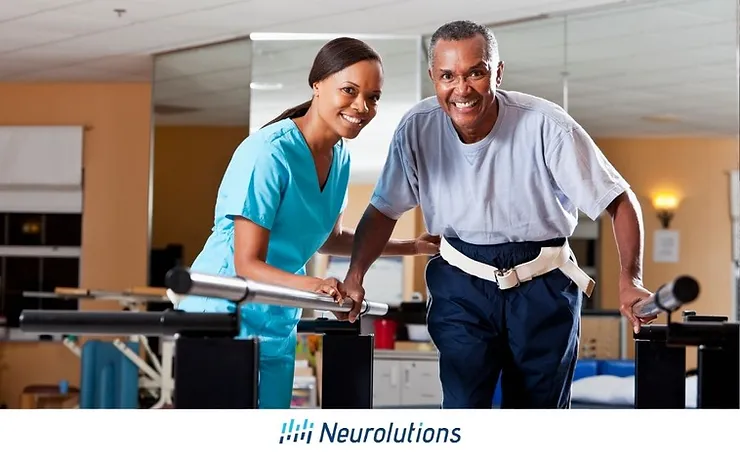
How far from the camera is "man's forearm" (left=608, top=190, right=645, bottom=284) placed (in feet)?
5.38

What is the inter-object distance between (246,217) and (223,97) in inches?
169

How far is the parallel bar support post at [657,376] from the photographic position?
151 cm

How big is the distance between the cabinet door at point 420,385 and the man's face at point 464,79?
3.29m

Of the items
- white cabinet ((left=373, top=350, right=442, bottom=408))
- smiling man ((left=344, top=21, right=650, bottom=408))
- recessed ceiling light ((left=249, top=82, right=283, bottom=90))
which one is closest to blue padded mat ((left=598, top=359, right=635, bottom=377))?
white cabinet ((left=373, top=350, right=442, bottom=408))

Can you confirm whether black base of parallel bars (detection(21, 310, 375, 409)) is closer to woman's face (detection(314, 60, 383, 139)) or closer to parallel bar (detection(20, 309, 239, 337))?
parallel bar (detection(20, 309, 239, 337))

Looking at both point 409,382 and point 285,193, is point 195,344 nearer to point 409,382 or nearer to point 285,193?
point 285,193

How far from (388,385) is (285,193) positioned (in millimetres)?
3321

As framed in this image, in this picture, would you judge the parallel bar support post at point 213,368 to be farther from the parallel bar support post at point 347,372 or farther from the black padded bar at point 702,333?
the parallel bar support post at point 347,372

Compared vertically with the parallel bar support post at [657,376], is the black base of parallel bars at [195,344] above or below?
above

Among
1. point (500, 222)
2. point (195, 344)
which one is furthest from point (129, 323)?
point (500, 222)

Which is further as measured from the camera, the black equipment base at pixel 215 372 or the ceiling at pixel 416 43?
the ceiling at pixel 416 43

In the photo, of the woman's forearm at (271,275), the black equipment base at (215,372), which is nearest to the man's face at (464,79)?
the woman's forearm at (271,275)

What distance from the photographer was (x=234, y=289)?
1.05 metres
